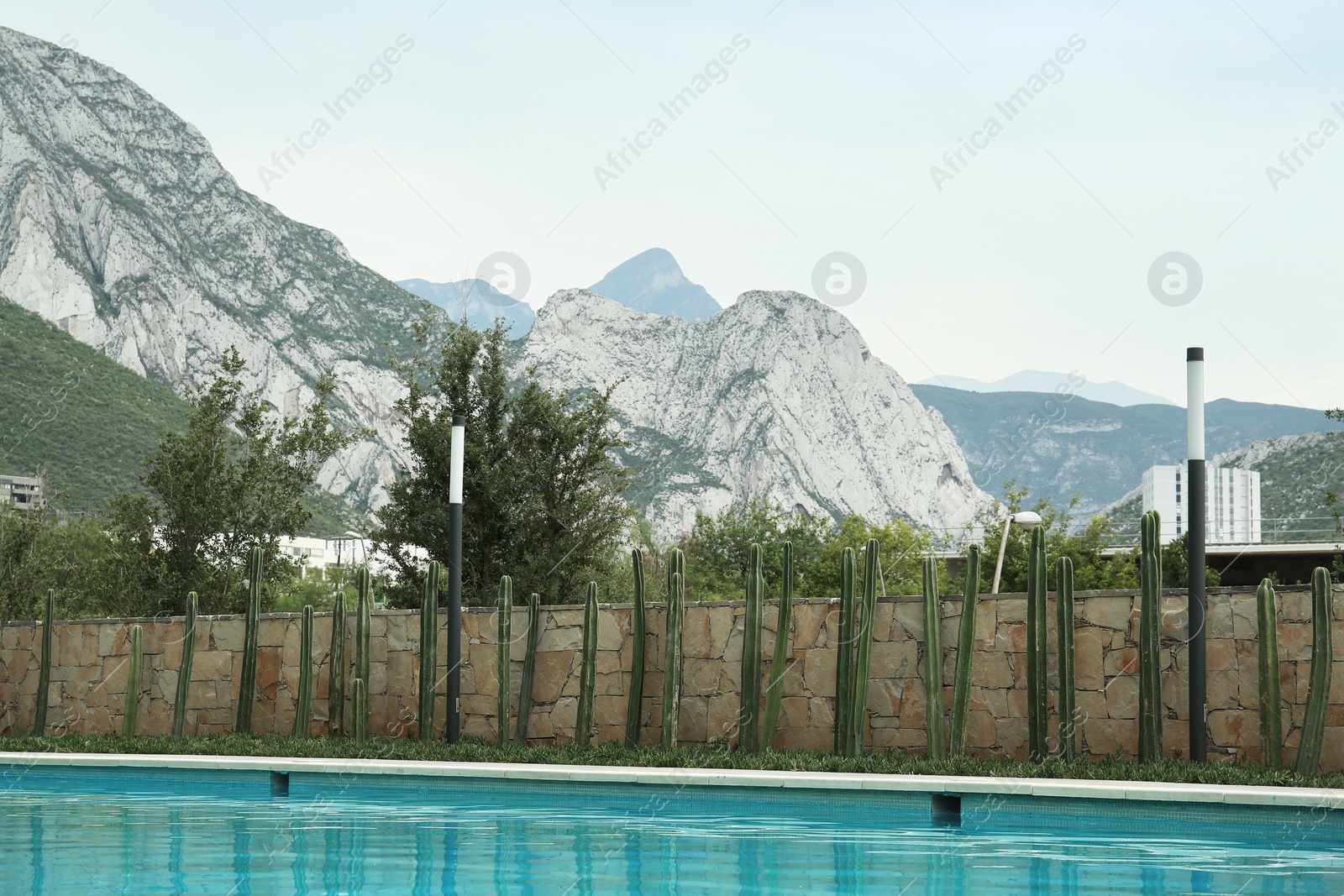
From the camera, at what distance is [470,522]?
15.0 metres

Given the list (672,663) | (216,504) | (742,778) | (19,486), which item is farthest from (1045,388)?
(742,778)

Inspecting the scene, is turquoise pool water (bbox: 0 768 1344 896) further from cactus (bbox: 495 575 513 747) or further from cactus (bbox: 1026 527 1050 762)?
cactus (bbox: 495 575 513 747)

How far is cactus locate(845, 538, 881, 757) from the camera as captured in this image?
9.16 meters

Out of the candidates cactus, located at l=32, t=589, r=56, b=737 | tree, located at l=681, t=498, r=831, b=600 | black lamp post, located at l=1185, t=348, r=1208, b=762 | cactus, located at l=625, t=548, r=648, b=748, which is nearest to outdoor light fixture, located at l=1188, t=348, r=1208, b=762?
black lamp post, located at l=1185, t=348, r=1208, b=762

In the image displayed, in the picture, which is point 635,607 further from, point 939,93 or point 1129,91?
point 939,93

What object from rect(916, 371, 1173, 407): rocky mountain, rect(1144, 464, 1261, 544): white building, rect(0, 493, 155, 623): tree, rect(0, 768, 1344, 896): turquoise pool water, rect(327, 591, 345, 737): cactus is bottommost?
rect(0, 768, 1344, 896): turquoise pool water

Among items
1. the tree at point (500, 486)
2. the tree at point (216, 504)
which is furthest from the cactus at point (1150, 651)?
the tree at point (216, 504)

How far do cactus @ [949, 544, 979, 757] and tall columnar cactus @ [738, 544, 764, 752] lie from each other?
5.38 feet

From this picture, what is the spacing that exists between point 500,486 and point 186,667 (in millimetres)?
4318

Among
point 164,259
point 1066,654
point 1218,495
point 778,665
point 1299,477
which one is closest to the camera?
point 1066,654

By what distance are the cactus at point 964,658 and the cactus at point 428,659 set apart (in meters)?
4.81

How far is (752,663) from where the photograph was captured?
9.66 metres

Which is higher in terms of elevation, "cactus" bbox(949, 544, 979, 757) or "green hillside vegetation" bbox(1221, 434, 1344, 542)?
"green hillside vegetation" bbox(1221, 434, 1344, 542)

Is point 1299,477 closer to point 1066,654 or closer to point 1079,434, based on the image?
point 1066,654
